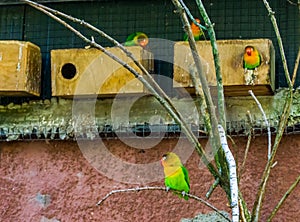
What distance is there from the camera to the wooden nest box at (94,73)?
1.90 m

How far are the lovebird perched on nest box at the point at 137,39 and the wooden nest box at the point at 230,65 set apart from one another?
20 cm

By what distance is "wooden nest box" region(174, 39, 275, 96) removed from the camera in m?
1.82

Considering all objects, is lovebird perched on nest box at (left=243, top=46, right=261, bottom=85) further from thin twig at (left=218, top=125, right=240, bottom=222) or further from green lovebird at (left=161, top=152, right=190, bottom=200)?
thin twig at (left=218, top=125, right=240, bottom=222)

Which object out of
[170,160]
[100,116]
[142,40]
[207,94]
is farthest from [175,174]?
[207,94]

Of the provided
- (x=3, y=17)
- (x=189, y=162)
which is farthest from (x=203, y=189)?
(x=3, y=17)

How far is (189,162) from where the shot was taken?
1.98m

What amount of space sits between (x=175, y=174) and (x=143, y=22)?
1.77ft

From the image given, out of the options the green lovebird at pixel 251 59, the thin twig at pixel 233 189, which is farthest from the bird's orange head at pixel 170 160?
the thin twig at pixel 233 189

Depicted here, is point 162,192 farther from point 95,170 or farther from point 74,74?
point 74,74

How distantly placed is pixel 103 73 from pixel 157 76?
21 cm

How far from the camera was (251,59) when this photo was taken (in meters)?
1.80

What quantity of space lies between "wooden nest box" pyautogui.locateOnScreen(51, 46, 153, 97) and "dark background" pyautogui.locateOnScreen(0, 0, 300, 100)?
0.18m

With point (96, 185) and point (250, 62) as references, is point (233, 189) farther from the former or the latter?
point (96, 185)

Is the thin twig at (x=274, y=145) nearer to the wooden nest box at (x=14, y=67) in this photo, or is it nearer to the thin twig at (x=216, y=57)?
the thin twig at (x=216, y=57)
